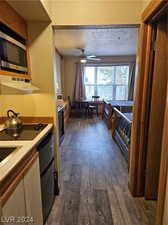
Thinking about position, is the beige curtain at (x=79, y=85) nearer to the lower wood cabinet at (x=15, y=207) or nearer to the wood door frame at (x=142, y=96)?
the wood door frame at (x=142, y=96)

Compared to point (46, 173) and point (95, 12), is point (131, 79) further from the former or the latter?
point (46, 173)

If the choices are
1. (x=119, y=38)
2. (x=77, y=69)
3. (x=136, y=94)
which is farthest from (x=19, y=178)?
(x=77, y=69)

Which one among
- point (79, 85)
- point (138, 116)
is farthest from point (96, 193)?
point (79, 85)

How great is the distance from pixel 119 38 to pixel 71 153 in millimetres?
3415

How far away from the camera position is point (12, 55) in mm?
1311

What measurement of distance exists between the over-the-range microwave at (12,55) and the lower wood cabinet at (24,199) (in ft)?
2.68

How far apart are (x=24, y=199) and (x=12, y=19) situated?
156 cm

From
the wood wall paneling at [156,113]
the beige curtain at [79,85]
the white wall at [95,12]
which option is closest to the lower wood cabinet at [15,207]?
the wood wall paneling at [156,113]

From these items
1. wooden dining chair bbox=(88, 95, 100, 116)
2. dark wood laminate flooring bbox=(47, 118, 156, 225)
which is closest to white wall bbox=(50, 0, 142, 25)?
dark wood laminate flooring bbox=(47, 118, 156, 225)

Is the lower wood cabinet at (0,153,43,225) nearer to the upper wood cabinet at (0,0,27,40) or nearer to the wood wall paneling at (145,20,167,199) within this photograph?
the upper wood cabinet at (0,0,27,40)

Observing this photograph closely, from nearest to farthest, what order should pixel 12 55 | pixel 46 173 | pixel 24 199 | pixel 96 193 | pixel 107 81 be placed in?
pixel 24 199
pixel 12 55
pixel 46 173
pixel 96 193
pixel 107 81

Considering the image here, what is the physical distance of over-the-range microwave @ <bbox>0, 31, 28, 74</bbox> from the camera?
1.17 m

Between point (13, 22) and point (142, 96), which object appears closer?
point (13, 22)

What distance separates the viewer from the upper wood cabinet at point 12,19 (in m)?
1.20
